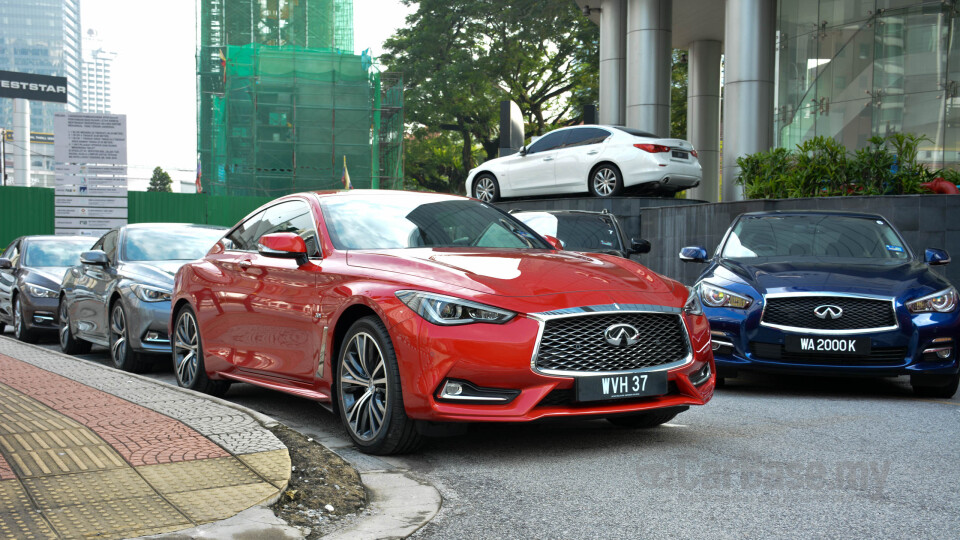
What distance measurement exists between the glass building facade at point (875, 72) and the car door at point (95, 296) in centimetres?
1697

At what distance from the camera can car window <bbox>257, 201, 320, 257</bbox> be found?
6.36 meters

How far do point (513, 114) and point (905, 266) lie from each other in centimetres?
1700

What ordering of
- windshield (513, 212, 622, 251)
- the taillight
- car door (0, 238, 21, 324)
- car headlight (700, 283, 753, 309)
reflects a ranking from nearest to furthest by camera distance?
car headlight (700, 283, 753, 309), windshield (513, 212, 622, 251), car door (0, 238, 21, 324), the taillight

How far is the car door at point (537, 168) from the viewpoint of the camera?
2017 centimetres

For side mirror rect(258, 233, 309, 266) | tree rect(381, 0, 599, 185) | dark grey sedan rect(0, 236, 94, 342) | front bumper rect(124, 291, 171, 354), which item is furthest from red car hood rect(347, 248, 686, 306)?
tree rect(381, 0, 599, 185)

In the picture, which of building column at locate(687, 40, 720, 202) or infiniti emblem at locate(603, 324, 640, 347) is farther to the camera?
building column at locate(687, 40, 720, 202)

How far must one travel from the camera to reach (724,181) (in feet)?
67.1

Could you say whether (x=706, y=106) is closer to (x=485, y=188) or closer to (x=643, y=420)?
(x=485, y=188)

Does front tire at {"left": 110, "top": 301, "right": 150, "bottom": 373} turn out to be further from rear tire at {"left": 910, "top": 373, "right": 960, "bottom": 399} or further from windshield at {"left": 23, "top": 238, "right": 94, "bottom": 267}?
rear tire at {"left": 910, "top": 373, "right": 960, "bottom": 399}

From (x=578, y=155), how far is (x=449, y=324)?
15009mm

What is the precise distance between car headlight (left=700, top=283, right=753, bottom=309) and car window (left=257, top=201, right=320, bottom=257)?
332 centimetres

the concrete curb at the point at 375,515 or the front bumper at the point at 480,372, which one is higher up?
the front bumper at the point at 480,372

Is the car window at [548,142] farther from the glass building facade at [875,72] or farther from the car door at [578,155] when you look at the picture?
the glass building facade at [875,72]

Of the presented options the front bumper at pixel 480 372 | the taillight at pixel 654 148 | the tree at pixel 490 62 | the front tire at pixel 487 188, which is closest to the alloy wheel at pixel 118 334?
the front bumper at pixel 480 372
